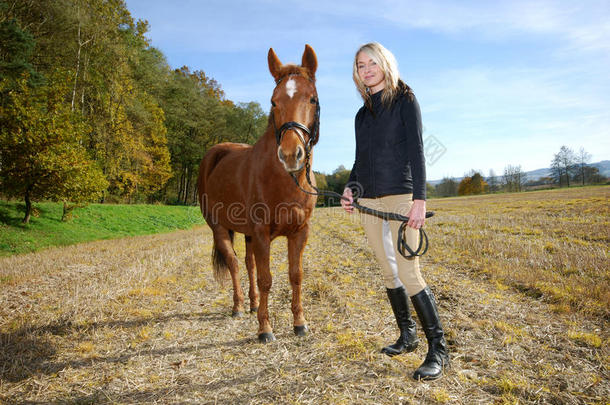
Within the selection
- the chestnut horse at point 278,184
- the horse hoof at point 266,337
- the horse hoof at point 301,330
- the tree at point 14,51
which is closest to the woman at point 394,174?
the chestnut horse at point 278,184

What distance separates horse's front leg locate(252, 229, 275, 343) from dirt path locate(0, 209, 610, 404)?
0.16m

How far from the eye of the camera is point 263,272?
354 centimetres

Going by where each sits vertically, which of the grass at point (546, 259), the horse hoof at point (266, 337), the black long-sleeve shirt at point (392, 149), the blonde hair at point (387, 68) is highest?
the blonde hair at point (387, 68)

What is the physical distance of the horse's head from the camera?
273 cm

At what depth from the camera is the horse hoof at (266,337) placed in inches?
138

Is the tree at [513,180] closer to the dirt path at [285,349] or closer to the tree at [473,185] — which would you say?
the tree at [473,185]

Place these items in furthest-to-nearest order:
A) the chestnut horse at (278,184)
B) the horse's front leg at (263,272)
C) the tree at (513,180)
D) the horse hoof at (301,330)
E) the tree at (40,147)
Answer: the tree at (513,180), the tree at (40,147), the horse hoof at (301,330), the horse's front leg at (263,272), the chestnut horse at (278,184)

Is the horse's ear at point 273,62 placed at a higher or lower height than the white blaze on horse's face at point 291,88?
higher

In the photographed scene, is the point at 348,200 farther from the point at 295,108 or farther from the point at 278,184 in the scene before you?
the point at 295,108

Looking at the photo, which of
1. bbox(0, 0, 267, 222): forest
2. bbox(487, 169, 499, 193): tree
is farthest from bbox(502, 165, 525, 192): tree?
bbox(0, 0, 267, 222): forest

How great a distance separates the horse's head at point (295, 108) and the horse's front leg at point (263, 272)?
109cm

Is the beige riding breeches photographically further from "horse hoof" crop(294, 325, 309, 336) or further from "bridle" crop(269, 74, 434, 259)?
"horse hoof" crop(294, 325, 309, 336)

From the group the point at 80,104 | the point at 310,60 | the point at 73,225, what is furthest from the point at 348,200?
the point at 80,104

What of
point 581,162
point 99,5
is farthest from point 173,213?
point 581,162
